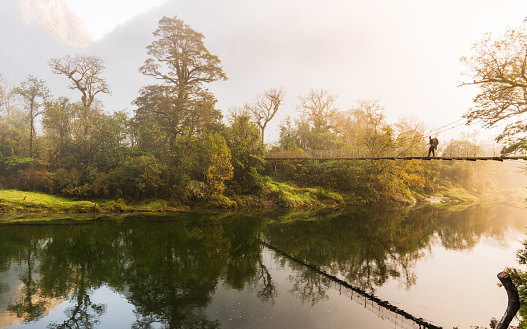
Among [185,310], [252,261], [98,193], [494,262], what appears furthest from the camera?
[98,193]

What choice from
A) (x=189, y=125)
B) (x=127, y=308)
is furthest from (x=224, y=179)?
(x=127, y=308)

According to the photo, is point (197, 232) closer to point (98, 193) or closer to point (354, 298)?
point (354, 298)

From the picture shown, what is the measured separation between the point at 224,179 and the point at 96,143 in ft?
36.4

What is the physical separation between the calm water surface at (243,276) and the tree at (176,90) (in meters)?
10.6

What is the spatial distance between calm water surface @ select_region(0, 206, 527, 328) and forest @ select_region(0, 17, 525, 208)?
20.0ft

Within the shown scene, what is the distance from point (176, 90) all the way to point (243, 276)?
67.9 feet

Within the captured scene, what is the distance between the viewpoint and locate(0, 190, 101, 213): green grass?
1847cm

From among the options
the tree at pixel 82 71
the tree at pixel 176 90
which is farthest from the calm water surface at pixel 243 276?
the tree at pixel 82 71

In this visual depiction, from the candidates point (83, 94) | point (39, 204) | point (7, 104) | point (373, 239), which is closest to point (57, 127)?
point (83, 94)

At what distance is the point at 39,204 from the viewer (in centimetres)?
1906

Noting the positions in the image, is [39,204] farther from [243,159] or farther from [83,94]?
[243,159]

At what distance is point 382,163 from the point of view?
28594mm

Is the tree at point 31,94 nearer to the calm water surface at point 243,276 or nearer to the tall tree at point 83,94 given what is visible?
the tall tree at point 83,94

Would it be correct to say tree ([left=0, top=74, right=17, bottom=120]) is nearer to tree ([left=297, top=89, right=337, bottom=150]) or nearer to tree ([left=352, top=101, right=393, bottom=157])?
tree ([left=297, top=89, right=337, bottom=150])
